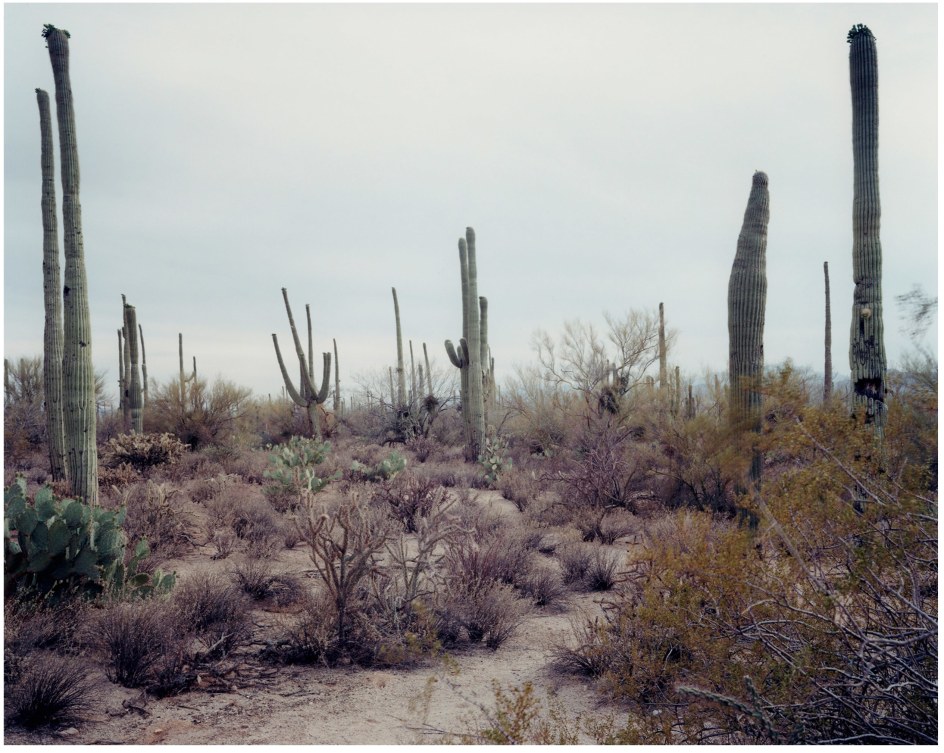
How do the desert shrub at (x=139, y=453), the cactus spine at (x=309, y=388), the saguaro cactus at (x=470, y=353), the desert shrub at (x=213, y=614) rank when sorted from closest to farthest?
the desert shrub at (x=213, y=614) < the desert shrub at (x=139, y=453) < the saguaro cactus at (x=470, y=353) < the cactus spine at (x=309, y=388)

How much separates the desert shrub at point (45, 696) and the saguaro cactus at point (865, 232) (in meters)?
9.35

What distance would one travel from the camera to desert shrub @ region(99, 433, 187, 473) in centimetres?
1532

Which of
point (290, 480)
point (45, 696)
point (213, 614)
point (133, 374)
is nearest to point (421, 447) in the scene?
point (133, 374)

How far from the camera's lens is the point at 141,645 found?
548 cm

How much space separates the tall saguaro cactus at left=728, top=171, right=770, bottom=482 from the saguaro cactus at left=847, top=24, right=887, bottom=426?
4.70 ft

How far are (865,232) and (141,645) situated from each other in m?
9.99

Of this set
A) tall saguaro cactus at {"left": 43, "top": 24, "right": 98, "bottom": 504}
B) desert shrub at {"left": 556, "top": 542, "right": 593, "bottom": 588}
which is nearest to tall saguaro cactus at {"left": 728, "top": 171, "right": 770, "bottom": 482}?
desert shrub at {"left": 556, "top": 542, "right": 593, "bottom": 588}

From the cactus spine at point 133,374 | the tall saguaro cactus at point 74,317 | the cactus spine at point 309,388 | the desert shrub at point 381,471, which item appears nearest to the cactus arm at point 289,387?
the cactus spine at point 309,388

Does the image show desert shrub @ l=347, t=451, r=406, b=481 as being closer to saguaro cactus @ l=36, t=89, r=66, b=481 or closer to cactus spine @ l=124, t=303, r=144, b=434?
saguaro cactus @ l=36, t=89, r=66, b=481

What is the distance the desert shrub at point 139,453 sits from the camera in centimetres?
1532

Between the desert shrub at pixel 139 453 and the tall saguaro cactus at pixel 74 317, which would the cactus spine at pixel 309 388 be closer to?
the desert shrub at pixel 139 453

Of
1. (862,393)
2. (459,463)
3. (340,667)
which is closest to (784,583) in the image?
(340,667)

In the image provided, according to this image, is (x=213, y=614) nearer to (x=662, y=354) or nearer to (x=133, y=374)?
(x=133, y=374)

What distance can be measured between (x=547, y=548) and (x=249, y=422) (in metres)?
19.7
